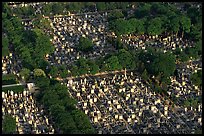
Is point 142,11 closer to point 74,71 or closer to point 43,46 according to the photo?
point 43,46

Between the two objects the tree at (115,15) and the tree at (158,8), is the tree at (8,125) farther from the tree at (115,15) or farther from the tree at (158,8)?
the tree at (158,8)

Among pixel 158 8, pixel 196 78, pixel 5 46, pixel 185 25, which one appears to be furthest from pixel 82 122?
pixel 158 8

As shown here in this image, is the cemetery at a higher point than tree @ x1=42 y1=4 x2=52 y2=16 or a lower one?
lower

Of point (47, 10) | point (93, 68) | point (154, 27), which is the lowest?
point (93, 68)

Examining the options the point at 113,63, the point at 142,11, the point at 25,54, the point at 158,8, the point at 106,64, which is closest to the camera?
the point at 113,63

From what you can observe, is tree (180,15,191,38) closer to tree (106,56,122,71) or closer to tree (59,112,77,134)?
tree (106,56,122,71)

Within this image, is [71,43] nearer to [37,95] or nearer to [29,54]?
[29,54]

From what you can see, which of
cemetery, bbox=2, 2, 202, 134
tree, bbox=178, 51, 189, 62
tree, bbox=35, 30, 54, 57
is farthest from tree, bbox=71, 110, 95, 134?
tree, bbox=178, 51, 189, 62

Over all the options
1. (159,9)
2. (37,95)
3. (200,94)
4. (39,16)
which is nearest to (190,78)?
(200,94)
